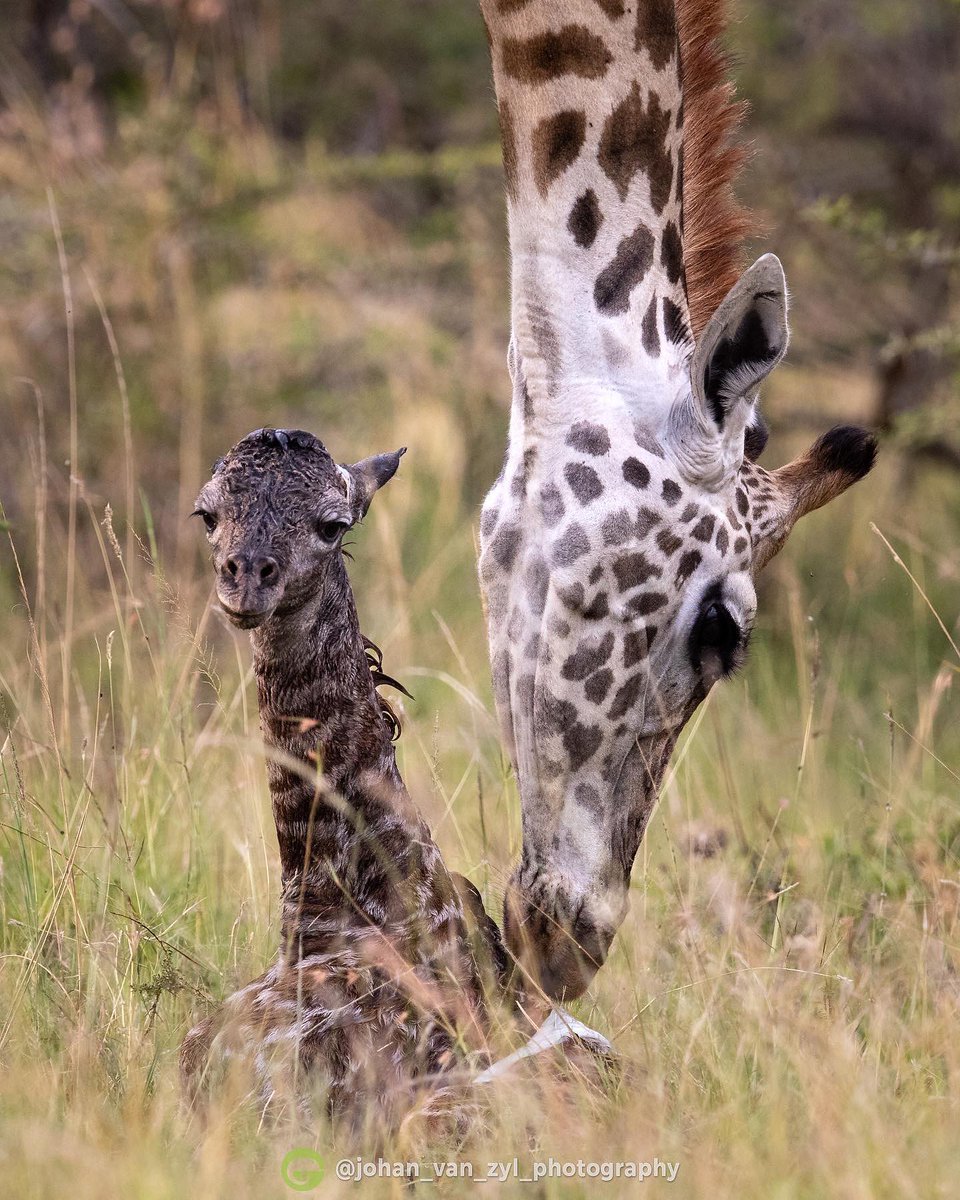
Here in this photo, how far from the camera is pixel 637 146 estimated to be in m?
3.76

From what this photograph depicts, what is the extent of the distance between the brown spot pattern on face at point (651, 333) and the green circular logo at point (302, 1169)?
6.43 ft

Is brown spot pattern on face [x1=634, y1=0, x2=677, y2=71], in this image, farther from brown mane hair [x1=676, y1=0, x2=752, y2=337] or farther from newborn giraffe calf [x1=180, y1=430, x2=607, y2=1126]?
newborn giraffe calf [x1=180, y1=430, x2=607, y2=1126]

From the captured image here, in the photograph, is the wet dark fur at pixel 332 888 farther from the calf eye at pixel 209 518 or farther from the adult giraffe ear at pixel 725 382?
the adult giraffe ear at pixel 725 382

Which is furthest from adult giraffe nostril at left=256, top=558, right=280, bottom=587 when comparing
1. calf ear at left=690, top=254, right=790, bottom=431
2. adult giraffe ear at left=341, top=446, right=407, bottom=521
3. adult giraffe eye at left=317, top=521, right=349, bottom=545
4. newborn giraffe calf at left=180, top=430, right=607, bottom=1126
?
calf ear at left=690, top=254, right=790, bottom=431

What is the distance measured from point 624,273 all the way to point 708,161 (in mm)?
492

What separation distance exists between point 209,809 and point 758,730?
220 centimetres

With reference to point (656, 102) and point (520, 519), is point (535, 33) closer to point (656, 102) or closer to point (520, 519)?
point (656, 102)

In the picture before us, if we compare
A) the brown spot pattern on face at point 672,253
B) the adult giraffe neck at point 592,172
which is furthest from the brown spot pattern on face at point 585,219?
the brown spot pattern on face at point 672,253

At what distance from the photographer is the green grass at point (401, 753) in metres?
2.89

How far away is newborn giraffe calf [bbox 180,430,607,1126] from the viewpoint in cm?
299

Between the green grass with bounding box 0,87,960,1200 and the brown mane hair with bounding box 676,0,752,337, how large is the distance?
1.23 metres

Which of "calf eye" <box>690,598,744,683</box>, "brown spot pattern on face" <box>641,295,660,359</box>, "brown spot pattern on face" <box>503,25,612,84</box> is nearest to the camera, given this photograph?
"calf eye" <box>690,598,744,683</box>

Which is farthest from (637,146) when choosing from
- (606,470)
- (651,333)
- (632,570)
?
(632,570)

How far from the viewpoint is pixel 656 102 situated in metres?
3.79
